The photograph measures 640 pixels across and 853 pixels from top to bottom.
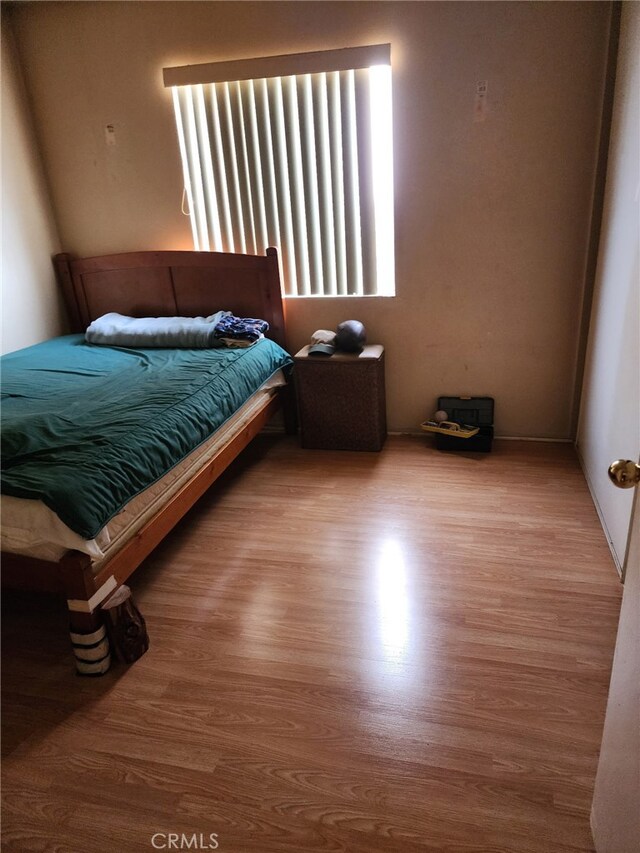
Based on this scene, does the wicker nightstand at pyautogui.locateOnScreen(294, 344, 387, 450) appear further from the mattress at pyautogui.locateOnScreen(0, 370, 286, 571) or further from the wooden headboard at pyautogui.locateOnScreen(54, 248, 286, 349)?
the mattress at pyautogui.locateOnScreen(0, 370, 286, 571)

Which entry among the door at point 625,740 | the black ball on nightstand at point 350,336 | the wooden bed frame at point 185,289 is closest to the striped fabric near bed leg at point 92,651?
the wooden bed frame at point 185,289

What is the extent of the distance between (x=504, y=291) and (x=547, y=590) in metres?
1.66

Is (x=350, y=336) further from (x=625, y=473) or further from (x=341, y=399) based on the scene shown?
(x=625, y=473)

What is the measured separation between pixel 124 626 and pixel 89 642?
11 centimetres

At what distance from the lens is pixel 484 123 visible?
280 centimetres

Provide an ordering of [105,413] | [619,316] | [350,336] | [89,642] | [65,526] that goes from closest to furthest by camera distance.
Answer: [65,526], [89,642], [105,413], [619,316], [350,336]

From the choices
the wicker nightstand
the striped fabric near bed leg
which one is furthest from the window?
the striped fabric near bed leg

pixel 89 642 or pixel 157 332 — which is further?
pixel 157 332

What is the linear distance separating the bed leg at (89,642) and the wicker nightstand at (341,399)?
68.7 inches

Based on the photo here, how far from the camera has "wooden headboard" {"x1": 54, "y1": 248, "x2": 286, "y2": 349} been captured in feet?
10.8

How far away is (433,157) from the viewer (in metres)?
Answer: 2.92

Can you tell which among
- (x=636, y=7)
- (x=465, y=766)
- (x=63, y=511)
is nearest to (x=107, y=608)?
(x=63, y=511)
